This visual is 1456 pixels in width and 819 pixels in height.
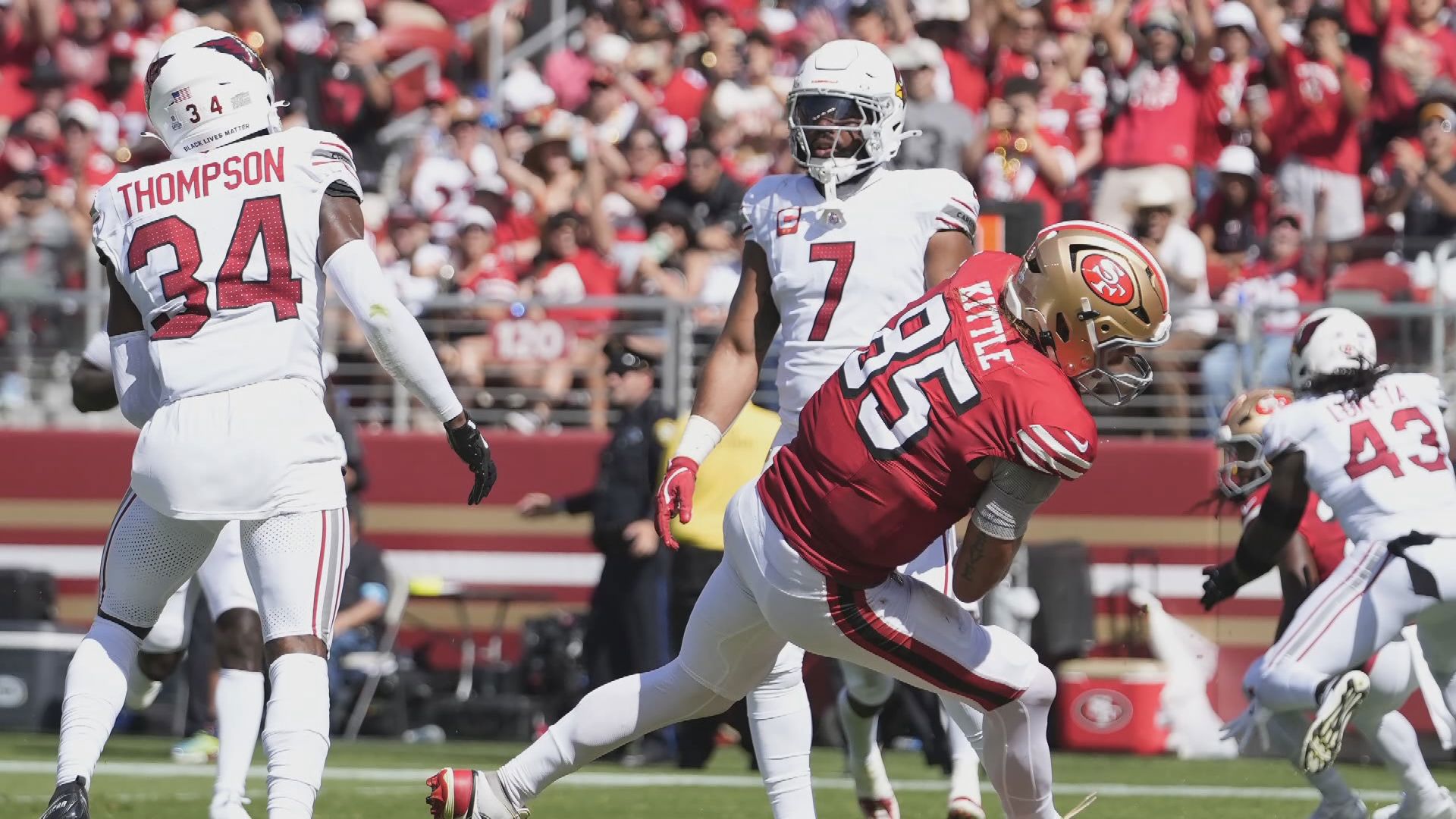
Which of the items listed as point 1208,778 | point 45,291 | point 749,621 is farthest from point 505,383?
point 749,621

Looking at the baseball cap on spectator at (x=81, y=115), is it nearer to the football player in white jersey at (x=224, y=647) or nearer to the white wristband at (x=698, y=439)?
the football player in white jersey at (x=224, y=647)

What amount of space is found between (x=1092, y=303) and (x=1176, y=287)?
7716 millimetres

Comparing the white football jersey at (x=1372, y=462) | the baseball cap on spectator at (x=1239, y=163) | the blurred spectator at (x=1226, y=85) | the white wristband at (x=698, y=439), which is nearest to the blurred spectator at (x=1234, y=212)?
the baseball cap on spectator at (x=1239, y=163)

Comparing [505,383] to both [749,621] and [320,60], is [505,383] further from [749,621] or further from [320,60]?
[749,621]

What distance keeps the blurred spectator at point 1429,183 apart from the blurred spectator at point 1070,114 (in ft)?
6.01

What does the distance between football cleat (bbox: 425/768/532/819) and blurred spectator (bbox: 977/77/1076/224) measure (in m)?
7.93

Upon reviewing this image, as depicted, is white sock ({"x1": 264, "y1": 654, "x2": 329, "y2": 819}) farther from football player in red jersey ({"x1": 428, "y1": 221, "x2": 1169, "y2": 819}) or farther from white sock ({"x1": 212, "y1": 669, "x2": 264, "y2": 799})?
football player in red jersey ({"x1": 428, "y1": 221, "x2": 1169, "y2": 819})

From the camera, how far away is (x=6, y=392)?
1324cm

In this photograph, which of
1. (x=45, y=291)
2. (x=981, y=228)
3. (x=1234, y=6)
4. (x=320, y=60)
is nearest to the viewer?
(x=981, y=228)

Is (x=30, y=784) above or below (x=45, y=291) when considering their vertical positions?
below

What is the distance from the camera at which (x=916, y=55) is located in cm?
1346

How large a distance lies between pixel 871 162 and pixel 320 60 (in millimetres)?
10387

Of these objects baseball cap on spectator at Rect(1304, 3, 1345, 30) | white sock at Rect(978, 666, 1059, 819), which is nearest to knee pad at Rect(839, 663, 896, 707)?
white sock at Rect(978, 666, 1059, 819)

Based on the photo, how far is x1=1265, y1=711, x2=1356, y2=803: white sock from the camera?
270 inches
